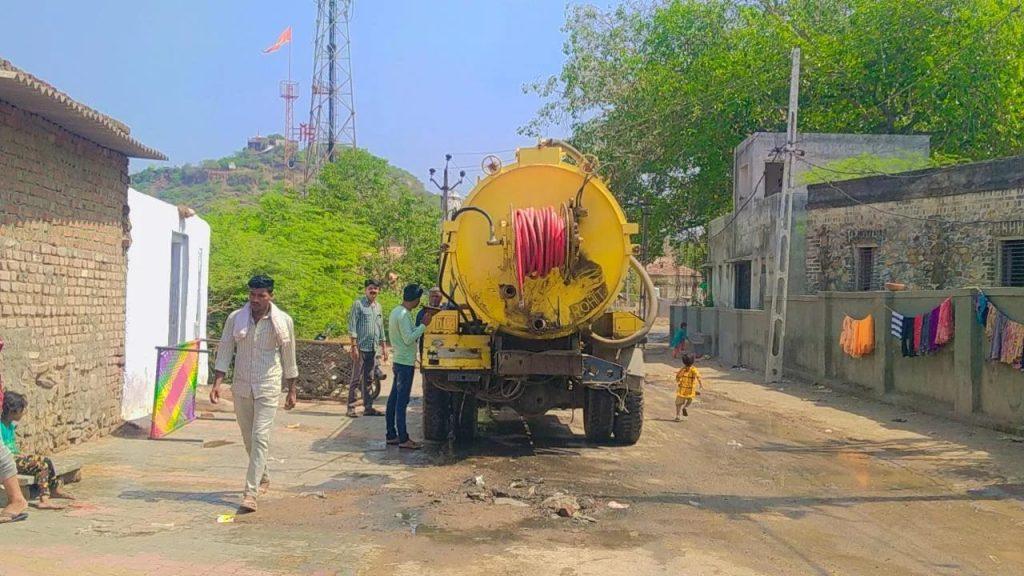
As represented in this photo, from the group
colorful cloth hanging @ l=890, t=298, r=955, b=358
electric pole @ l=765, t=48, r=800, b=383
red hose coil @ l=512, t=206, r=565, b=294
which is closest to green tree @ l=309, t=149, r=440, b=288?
electric pole @ l=765, t=48, r=800, b=383

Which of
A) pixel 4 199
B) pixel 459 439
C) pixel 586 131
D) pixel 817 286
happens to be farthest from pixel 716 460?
pixel 586 131

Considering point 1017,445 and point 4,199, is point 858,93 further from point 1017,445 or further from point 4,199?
point 4,199

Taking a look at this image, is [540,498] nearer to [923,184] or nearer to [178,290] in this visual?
[178,290]

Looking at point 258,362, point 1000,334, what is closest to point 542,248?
point 258,362

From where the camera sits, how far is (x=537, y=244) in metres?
9.12

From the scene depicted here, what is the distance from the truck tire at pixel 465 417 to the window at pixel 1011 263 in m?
13.1

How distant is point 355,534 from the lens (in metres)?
6.46

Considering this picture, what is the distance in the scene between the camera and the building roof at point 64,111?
7.38m

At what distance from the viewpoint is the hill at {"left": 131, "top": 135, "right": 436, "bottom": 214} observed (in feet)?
283

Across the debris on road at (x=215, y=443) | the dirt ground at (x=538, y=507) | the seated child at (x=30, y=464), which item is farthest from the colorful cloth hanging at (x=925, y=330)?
the seated child at (x=30, y=464)

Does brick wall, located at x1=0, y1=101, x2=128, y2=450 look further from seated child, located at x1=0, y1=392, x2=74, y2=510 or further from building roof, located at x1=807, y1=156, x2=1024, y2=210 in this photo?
building roof, located at x1=807, y1=156, x2=1024, y2=210

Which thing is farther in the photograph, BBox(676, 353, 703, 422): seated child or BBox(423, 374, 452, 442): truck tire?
BBox(676, 353, 703, 422): seated child

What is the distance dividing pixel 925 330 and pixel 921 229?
7531 mm

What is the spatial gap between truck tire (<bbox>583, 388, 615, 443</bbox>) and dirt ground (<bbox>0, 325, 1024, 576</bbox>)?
228 millimetres
